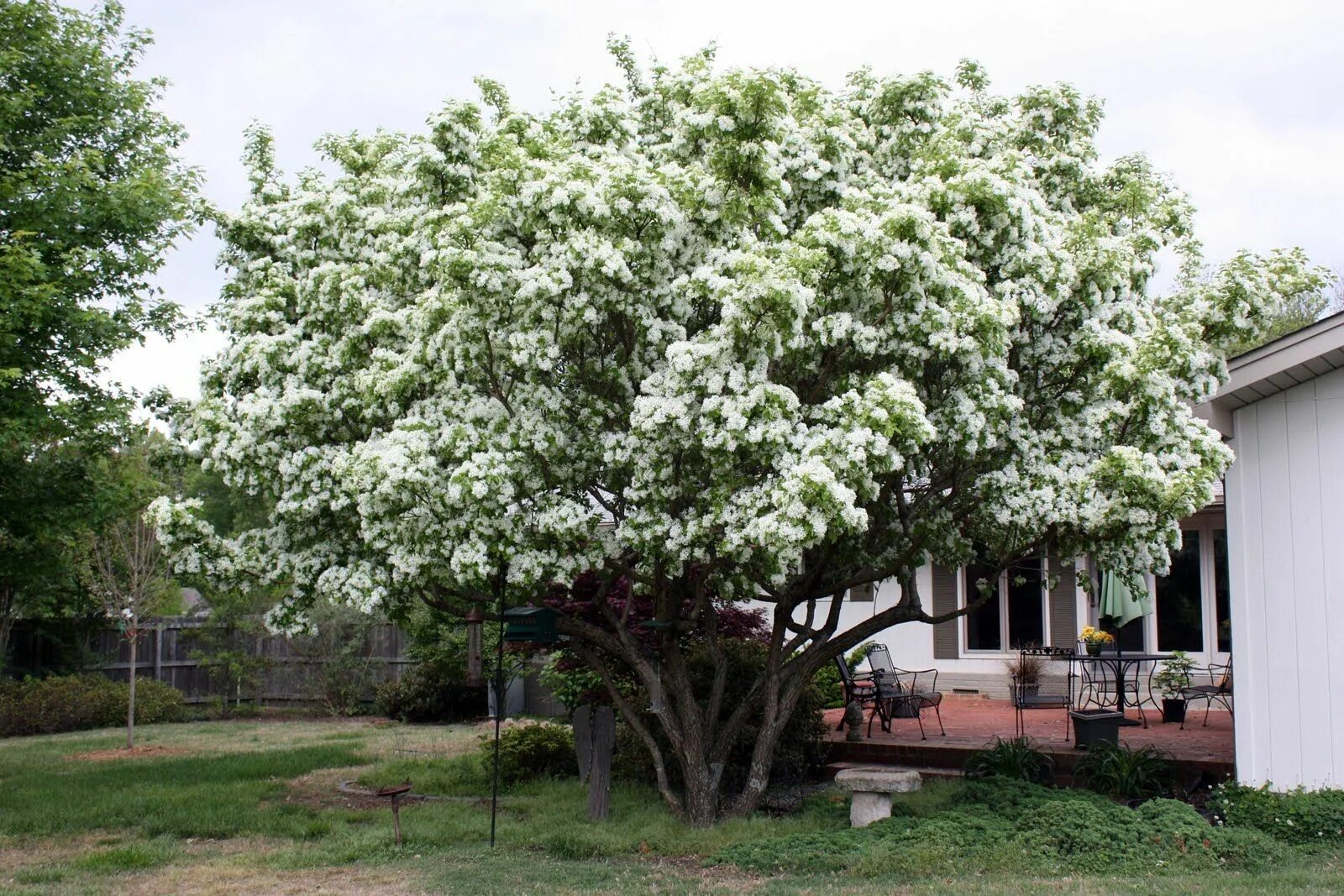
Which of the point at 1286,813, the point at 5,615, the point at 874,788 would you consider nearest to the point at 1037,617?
the point at 1286,813

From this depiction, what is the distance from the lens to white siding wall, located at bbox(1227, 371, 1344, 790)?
8164mm

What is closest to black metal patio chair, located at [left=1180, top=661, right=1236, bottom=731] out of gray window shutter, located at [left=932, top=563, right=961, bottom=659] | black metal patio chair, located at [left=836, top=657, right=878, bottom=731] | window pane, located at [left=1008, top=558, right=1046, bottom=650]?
window pane, located at [left=1008, top=558, right=1046, bottom=650]

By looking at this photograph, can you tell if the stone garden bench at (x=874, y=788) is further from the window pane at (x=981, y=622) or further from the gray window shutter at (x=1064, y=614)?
the window pane at (x=981, y=622)

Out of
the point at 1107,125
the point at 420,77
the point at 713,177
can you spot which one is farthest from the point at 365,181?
the point at 1107,125

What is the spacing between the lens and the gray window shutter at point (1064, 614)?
52.1 feet

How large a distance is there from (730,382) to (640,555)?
6.24ft

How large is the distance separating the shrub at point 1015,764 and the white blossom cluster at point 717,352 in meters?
1.94

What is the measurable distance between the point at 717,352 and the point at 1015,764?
4.77 meters

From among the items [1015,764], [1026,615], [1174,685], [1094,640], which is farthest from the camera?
[1026,615]

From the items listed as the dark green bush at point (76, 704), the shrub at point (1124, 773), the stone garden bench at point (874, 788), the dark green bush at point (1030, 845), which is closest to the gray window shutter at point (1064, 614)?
the shrub at point (1124, 773)

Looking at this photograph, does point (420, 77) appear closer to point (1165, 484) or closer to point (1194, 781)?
point (1165, 484)

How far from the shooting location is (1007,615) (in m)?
16.6

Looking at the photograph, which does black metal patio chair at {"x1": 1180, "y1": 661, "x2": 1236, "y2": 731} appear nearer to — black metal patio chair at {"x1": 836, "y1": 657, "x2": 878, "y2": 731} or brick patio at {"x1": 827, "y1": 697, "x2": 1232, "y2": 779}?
brick patio at {"x1": 827, "y1": 697, "x2": 1232, "y2": 779}

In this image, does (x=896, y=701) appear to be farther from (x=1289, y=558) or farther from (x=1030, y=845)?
(x=1289, y=558)
